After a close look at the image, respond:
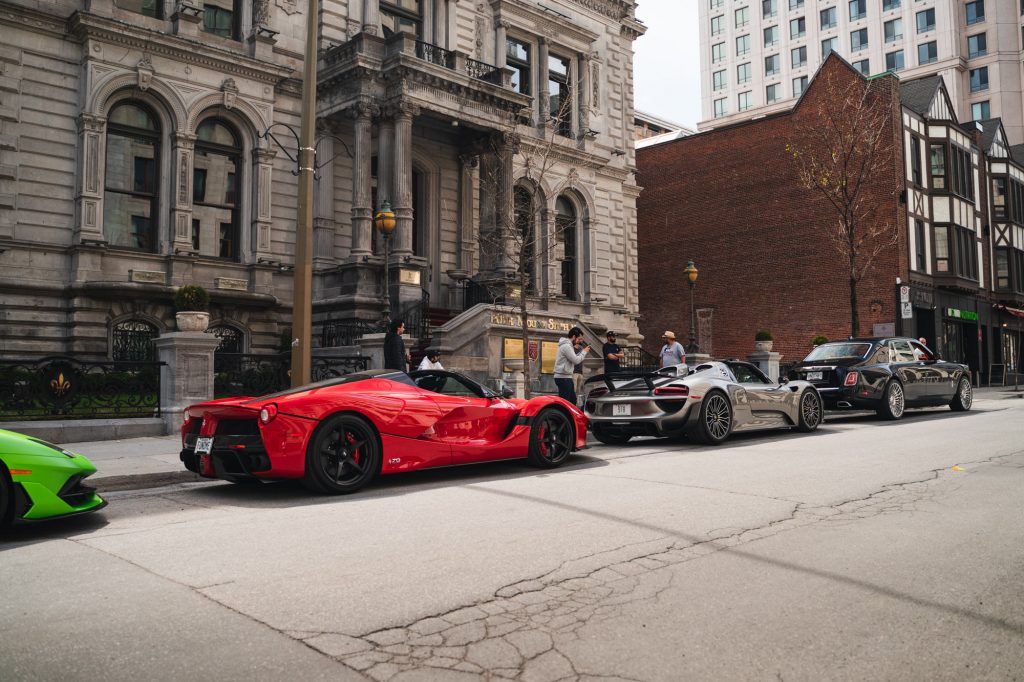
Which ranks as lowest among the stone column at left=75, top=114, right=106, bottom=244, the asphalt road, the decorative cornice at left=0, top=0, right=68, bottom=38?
the asphalt road

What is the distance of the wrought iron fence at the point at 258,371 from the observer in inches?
552

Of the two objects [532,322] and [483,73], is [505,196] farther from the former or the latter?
[532,322]

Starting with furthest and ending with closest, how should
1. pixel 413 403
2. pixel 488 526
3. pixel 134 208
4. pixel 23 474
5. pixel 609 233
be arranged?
pixel 609 233
pixel 134 208
pixel 413 403
pixel 488 526
pixel 23 474

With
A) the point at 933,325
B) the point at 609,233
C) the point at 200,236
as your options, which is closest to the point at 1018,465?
the point at 200,236

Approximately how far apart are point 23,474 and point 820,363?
48.8 feet

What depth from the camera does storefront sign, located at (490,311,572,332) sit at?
19078mm

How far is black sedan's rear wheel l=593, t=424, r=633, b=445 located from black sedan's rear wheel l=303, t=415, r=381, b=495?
5356mm

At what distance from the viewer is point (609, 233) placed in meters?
30.8

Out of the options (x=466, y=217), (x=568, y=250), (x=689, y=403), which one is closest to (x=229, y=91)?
(x=466, y=217)

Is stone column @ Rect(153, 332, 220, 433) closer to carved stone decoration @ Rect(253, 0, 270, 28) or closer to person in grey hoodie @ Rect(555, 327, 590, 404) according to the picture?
person in grey hoodie @ Rect(555, 327, 590, 404)

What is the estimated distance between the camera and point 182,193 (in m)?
19.4

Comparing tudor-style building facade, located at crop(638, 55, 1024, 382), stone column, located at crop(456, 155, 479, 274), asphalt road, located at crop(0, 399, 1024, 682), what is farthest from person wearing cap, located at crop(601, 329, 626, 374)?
tudor-style building facade, located at crop(638, 55, 1024, 382)

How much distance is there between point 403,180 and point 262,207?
12.6 ft

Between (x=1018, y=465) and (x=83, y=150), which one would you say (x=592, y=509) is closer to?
(x=1018, y=465)
